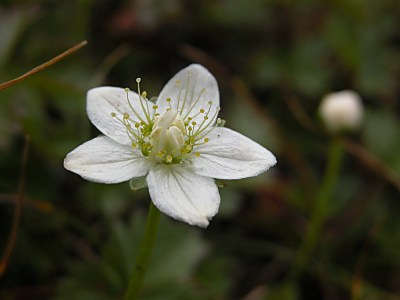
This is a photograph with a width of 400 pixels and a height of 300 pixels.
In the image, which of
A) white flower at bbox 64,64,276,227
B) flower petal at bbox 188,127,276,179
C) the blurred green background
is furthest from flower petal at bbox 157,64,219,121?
the blurred green background

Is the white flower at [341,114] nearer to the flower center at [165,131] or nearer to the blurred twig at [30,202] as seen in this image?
the flower center at [165,131]

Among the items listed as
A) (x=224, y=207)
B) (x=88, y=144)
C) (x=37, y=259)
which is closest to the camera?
(x=88, y=144)

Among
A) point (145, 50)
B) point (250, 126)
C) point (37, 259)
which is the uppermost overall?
point (145, 50)

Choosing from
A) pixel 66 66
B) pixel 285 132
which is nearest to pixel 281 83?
pixel 285 132

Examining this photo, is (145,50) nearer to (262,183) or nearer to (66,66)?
(66,66)

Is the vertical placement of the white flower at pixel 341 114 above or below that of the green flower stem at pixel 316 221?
above

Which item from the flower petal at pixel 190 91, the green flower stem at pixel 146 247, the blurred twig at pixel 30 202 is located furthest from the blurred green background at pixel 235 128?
the flower petal at pixel 190 91

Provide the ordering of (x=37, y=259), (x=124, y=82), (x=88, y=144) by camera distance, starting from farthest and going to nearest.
Result: (x=124, y=82)
(x=37, y=259)
(x=88, y=144)

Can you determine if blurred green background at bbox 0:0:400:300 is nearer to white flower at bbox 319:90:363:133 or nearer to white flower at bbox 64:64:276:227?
white flower at bbox 319:90:363:133
